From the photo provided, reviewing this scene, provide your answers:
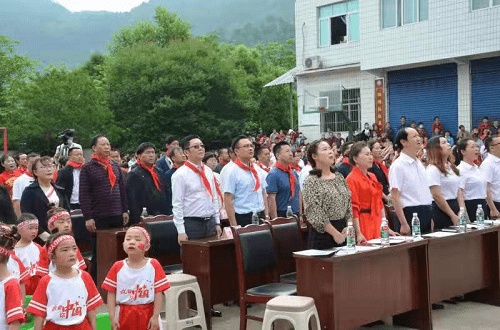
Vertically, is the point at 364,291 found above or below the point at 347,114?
below

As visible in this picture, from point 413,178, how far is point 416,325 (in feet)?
4.80

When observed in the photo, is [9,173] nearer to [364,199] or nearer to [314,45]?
[364,199]

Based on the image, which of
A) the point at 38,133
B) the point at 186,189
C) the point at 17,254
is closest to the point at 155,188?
the point at 186,189

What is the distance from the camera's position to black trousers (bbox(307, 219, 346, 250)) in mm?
5418

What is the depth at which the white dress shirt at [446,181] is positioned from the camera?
6806 mm

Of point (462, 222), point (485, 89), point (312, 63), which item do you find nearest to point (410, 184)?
point (462, 222)

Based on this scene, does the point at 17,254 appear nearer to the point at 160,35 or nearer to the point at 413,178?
the point at 413,178

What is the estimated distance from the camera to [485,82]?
1925 cm

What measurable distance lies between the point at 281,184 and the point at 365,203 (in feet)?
6.35

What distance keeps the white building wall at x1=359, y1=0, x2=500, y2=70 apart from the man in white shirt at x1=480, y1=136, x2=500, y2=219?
11.0m

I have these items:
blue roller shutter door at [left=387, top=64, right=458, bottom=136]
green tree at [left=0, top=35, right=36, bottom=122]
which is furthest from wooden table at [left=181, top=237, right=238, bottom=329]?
green tree at [left=0, top=35, right=36, bottom=122]

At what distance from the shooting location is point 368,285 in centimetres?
516

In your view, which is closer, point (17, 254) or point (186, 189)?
point (17, 254)

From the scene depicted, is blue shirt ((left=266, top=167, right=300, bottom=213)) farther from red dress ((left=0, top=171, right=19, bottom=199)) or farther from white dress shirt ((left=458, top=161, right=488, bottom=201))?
red dress ((left=0, top=171, right=19, bottom=199))
